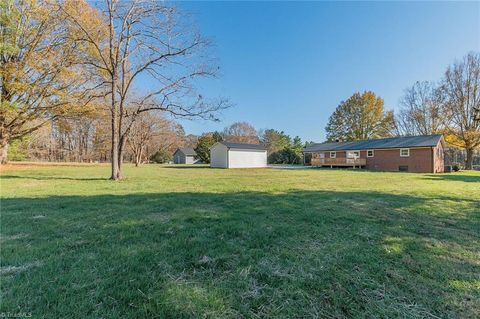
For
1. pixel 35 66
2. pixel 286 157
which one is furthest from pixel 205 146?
pixel 35 66

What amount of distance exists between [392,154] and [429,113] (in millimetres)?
11256

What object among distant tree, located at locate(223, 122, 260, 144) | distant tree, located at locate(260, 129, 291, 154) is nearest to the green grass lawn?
distant tree, located at locate(260, 129, 291, 154)

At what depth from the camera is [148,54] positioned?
11500 mm

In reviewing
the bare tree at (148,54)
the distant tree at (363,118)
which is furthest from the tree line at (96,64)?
the distant tree at (363,118)

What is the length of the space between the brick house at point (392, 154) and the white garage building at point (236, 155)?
759cm

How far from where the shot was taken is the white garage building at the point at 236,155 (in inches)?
1109

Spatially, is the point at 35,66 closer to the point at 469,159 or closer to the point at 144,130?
the point at 144,130

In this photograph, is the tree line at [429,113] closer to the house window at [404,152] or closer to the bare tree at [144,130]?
the house window at [404,152]

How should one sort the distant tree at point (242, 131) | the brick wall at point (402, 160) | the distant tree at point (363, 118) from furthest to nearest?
the distant tree at point (242, 131)
the distant tree at point (363, 118)
the brick wall at point (402, 160)

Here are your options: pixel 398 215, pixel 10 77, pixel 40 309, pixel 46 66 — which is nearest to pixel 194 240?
pixel 40 309

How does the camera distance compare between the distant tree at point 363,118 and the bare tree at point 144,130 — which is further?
the distant tree at point 363,118

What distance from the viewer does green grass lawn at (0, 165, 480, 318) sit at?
185 cm

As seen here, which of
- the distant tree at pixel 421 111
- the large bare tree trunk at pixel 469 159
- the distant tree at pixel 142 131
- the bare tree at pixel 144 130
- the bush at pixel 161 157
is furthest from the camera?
the bush at pixel 161 157

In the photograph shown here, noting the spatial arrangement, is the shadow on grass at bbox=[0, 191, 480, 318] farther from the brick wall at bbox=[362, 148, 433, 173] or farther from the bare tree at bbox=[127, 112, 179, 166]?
the bare tree at bbox=[127, 112, 179, 166]
